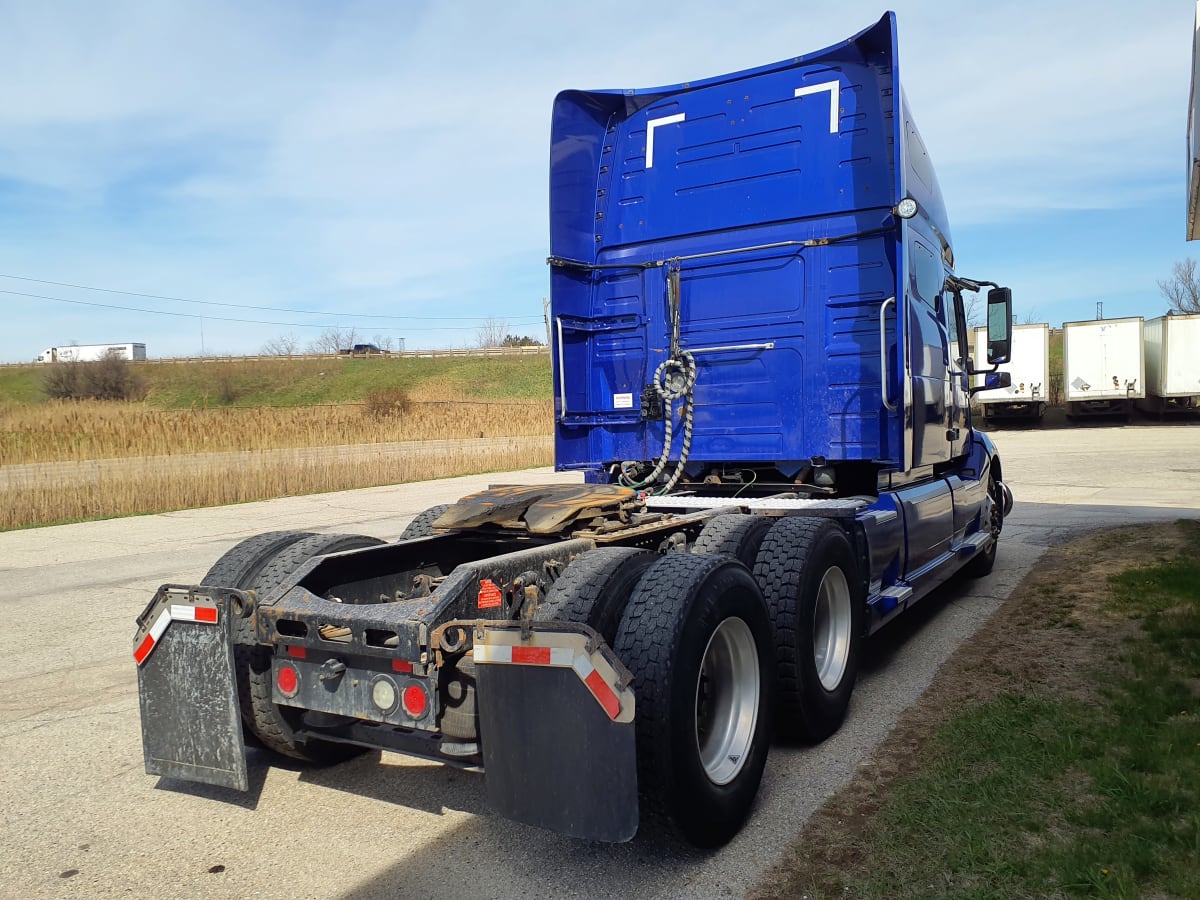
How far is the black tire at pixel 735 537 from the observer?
419cm

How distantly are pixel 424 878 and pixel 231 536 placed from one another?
9.27 metres

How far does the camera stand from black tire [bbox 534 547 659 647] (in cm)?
310

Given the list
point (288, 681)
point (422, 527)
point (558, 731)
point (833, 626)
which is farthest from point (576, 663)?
point (422, 527)

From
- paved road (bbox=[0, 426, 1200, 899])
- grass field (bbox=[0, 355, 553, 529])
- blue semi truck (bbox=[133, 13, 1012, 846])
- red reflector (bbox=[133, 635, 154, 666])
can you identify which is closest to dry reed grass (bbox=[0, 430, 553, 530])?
grass field (bbox=[0, 355, 553, 529])

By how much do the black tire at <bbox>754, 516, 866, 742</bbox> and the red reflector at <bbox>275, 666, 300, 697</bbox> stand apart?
2.02 meters

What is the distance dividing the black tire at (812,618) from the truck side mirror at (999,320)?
3014 mm

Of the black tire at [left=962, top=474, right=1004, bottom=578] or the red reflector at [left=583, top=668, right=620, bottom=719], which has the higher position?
the red reflector at [left=583, top=668, right=620, bottom=719]

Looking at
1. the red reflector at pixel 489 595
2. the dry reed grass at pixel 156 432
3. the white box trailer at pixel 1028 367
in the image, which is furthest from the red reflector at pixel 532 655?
the white box trailer at pixel 1028 367

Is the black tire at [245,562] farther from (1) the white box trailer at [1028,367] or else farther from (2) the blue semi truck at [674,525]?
(1) the white box trailer at [1028,367]

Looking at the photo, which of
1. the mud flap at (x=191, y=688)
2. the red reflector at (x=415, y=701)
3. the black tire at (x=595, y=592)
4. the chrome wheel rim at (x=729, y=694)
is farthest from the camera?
the chrome wheel rim at (x=729, y=694)

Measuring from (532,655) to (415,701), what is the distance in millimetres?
514

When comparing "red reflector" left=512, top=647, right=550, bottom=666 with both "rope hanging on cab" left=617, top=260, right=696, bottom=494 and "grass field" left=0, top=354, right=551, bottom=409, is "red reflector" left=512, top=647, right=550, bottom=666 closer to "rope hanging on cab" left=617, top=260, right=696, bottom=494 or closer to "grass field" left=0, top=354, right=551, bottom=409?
"rope hanging on cab" left=617, top=260, right=696, bottom=494

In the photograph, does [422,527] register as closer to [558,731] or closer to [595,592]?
[595,592]

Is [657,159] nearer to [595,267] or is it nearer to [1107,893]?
[595,267]
